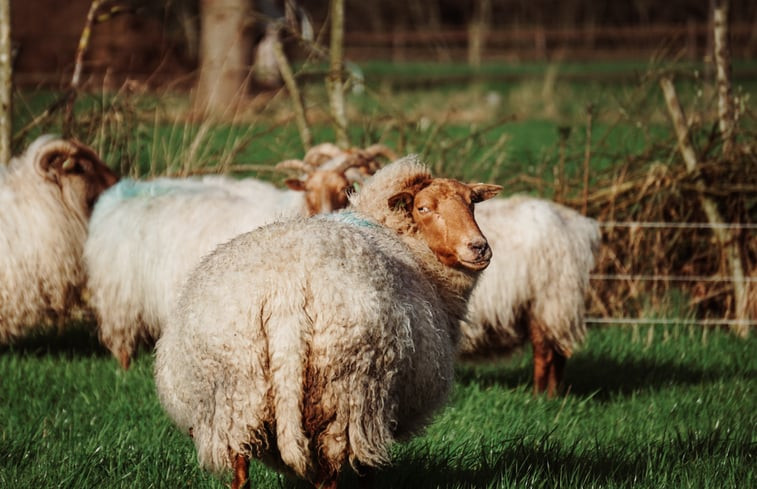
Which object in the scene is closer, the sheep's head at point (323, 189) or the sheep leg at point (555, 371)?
the sheep's head at point (323, 189)

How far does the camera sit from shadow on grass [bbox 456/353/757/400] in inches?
262

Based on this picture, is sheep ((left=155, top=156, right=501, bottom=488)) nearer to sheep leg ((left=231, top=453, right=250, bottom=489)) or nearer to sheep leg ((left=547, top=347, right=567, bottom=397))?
sheep leg ((left=231, top=453, right=250, bottom=489))

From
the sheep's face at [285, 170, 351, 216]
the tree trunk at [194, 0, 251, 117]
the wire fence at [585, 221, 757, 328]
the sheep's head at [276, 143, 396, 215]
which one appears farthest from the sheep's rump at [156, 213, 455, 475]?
the tree trunk at [194, 0, 251, 117]

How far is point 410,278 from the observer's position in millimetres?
3979

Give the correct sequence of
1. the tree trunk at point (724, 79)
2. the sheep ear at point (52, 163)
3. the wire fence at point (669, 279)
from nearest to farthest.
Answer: the sheep ear at point (52, 163)
the wire fence at point (669, 279)
the tree trunk at point (724, 79)

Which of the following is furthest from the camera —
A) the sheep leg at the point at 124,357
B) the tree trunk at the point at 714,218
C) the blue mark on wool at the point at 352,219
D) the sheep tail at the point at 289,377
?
the tree trunk at the point at 714,218

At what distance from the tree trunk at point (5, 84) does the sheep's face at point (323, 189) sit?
106 inches

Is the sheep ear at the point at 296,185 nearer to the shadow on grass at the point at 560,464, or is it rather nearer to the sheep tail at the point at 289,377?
the shadow on grass at the point at 560,464

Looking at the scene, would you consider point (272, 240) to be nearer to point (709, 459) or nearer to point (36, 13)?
point (709, 459)

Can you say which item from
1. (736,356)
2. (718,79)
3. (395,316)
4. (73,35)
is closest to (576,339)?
(736,356)

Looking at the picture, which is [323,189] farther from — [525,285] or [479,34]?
[479,34]

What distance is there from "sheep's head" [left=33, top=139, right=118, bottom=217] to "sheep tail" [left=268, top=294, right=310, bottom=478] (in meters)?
4.25

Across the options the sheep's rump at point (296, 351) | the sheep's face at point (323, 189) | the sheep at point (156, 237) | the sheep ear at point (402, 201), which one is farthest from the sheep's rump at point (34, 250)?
the sheep's rump at point (296, 351)

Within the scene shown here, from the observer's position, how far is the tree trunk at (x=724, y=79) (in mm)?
8289
